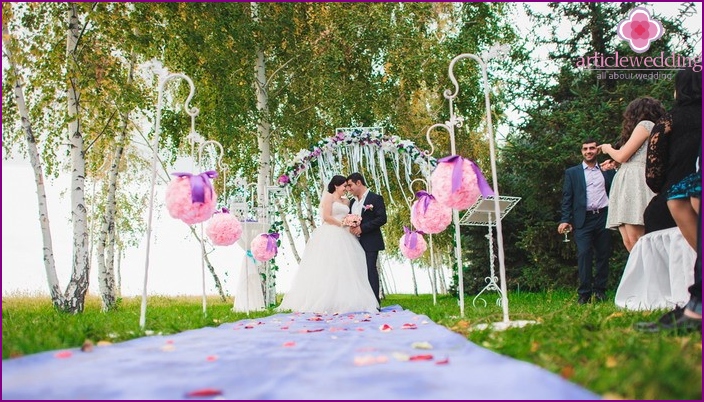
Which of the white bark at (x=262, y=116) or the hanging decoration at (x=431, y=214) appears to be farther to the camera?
the white bark at (x=262, y=116)

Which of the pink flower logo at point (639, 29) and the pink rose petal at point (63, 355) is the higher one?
the pink flower logo at point (639, 29)

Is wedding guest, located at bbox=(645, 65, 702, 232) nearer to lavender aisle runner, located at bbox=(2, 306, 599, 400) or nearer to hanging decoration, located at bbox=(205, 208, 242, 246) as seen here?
lavender aisle runner, located at bbox=(2, 306, 599, 400)

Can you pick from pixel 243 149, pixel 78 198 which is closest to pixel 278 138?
pixel 243 149

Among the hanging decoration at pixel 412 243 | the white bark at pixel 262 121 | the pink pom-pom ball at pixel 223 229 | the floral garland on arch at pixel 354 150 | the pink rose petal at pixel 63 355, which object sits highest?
the white bark at pixel 262 121

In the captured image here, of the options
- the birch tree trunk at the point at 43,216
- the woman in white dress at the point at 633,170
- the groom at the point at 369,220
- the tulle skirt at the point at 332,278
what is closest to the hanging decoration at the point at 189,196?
the tulle skirt at the point at 332,278

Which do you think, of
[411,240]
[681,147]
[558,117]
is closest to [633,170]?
[681,147]

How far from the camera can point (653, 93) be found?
34.6ft

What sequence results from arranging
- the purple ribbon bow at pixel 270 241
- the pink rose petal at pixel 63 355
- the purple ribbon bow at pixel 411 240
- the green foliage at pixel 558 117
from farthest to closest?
the green foliage at pixel 558 117
the purple ribbon bow at pixel 411 240
the purple ribbon bow at pixel 270 241
the pink rose petal at pixel 63 355

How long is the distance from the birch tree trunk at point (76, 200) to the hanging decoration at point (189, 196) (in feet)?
12.9

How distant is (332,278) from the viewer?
8383 millimetres

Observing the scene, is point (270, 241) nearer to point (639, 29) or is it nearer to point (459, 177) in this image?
point (459, 177)

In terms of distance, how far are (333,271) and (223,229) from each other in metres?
1.52

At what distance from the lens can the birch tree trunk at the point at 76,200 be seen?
883cm

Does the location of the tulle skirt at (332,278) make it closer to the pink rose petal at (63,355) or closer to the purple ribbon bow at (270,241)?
the purple ribbon bow at (270,241)
